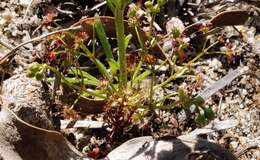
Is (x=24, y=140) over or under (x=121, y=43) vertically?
under

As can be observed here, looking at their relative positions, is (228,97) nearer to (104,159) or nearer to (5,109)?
(104,159)

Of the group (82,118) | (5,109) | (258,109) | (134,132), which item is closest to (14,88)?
(5,109)

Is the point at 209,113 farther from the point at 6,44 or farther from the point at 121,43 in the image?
the point at 6,44

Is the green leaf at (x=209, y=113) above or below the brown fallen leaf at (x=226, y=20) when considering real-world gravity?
below

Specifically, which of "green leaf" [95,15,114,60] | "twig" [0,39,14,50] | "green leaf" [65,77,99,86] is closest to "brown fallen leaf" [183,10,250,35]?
"green leaf" [95,15,114,60]

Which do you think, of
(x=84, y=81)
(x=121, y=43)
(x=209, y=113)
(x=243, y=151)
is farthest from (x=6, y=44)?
(x=243, y=151)

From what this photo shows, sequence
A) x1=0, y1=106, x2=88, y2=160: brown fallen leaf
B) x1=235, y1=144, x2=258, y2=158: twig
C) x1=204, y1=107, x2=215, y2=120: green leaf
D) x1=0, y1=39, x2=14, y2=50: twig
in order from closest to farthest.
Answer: x1=0, y1=106, x2=88, y2=160: brown fallen leaf
x1=204, y1=107, x2=215, y2=120: green leaf
x1=235, y1=144, x2=258, y2=158: twig
x1=0, y1=39, x2=14, y2=50: twig

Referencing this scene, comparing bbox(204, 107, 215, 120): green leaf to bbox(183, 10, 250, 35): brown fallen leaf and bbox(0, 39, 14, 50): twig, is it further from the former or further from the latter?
bbox(0, 39, 14, 50): twig

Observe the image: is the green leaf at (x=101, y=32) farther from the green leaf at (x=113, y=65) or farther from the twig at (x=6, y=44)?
the twig at (x=6, y=44)

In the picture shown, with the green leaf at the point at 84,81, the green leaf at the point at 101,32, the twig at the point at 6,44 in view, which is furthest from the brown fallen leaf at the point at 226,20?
the twig at the point at 6,44
